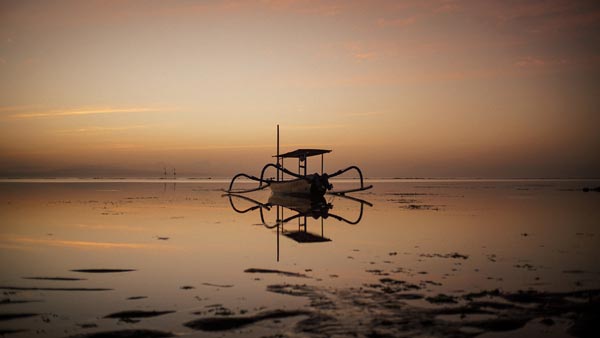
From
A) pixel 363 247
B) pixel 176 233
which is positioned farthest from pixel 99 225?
pixel 363 247

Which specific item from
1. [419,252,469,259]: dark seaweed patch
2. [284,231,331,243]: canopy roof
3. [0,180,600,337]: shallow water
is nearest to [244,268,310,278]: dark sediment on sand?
[0,180,600,337]: shallow water

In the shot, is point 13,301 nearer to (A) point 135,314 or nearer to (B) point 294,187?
(A) point 135,314

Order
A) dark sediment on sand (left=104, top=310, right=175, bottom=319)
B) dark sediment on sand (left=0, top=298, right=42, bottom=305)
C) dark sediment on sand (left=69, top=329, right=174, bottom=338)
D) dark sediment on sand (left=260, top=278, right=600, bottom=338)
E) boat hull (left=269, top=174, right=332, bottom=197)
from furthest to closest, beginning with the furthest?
boat hull (left=269, top=174, right=332, bottom=197) → dark sediment on sand (left=0, top=298, right=42, bottom=305) → dark sediment on sand (left=104, top=310, right=175, bottom=319) → dark sediment on sand (left=260, top=278, right=600, bottom=338) → dark sediment on sand (left=69, top=329, right=174, bottom=338)

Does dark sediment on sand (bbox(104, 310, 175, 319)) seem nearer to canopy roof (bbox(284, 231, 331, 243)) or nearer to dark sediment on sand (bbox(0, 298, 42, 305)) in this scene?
dark sediment on sand (bbox(0, 298, 42, 305))

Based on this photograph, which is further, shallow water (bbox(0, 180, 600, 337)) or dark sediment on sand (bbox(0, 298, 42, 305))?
dark sediment on sand (bbox(0, 298, 42, 305))

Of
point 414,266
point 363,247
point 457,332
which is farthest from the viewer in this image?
point 363,247

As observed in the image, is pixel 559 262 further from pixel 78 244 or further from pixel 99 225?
pixel 99 225

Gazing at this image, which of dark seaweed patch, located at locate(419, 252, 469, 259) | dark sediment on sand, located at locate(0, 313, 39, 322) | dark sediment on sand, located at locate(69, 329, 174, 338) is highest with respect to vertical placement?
dark sediment on sand, located at locate(0, 313, 39, 322)

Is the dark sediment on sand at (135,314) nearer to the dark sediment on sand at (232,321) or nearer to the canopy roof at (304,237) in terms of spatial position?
the dark sediment on sand at (232,321)
